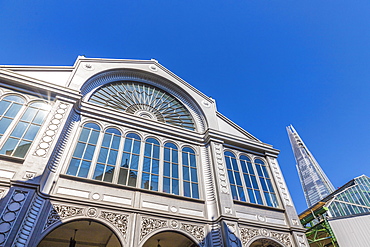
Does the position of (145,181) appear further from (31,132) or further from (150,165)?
(31,132)

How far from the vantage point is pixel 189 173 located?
40.5 feet

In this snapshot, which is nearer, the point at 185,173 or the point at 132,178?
the point at 132,178

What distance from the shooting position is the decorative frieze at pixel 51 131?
9.08 meters

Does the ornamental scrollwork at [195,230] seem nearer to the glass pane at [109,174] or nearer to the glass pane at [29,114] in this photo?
the glass pane at [109,174]

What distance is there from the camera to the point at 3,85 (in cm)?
1073

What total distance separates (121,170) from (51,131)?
3357 mm

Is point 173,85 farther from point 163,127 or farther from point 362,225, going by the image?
point 362,225

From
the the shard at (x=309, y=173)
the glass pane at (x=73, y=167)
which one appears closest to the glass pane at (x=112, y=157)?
the glass pane at (x=73, y=167)

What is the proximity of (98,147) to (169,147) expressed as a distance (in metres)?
3.76

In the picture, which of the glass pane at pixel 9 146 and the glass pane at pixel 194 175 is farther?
the glass pane at pixel 194 175

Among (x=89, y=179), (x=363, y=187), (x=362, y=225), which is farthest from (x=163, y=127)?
(x=363, y=187)

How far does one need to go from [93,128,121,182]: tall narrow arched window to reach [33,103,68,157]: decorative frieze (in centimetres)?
210

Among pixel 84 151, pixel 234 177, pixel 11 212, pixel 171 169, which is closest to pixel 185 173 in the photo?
pixel 171 169

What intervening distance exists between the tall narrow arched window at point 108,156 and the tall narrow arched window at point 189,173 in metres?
3.57
